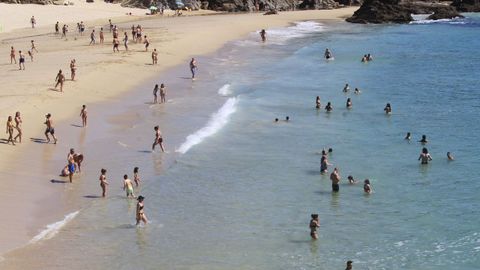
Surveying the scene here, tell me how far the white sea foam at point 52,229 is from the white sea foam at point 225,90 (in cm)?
1772

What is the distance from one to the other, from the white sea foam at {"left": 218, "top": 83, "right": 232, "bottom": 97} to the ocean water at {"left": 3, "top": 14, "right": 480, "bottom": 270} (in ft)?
0.69

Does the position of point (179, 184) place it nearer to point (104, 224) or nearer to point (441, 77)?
point (104, 224)

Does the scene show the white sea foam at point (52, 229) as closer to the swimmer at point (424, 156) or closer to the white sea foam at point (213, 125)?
the white sea foam at point (213, 125)

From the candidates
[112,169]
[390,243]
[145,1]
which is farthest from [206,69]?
[145,1]

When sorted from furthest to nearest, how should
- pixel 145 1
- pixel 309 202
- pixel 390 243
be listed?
pixel 145 1 → pixel 309 202 → pixel 390 243

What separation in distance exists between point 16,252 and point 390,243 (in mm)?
9139

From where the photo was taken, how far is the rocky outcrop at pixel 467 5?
288 ft

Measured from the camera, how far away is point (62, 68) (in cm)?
3803

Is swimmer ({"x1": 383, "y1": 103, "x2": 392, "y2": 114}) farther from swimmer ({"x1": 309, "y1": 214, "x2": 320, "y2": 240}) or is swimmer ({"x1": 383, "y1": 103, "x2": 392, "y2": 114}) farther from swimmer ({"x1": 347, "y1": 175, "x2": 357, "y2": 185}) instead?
swimmer ({"x1": 309, "y1": 214, "x2": 320, "y2": 240})

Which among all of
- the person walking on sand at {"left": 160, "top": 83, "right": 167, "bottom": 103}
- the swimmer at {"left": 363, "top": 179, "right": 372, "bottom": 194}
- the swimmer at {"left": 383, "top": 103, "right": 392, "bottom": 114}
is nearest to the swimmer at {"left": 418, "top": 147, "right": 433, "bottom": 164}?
the swimmer at {"left": 363, "top": 179, "right": 372, "bottom": 194}

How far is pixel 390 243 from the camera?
1759 centimetres

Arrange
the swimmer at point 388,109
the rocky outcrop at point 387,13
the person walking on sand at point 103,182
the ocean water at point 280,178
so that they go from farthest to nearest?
1. the rocky outcrop at point 387,13
2. the swimmer at point 388,109
3. the person walking on sand at point 103,182
4. the ocean water at point 280,178

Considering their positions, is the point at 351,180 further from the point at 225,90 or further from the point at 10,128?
A: the point at 225,90

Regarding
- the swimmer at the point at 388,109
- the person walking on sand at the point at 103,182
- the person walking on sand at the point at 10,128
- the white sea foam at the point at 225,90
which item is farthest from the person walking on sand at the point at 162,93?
the person walking on sand at the point at 103,182
